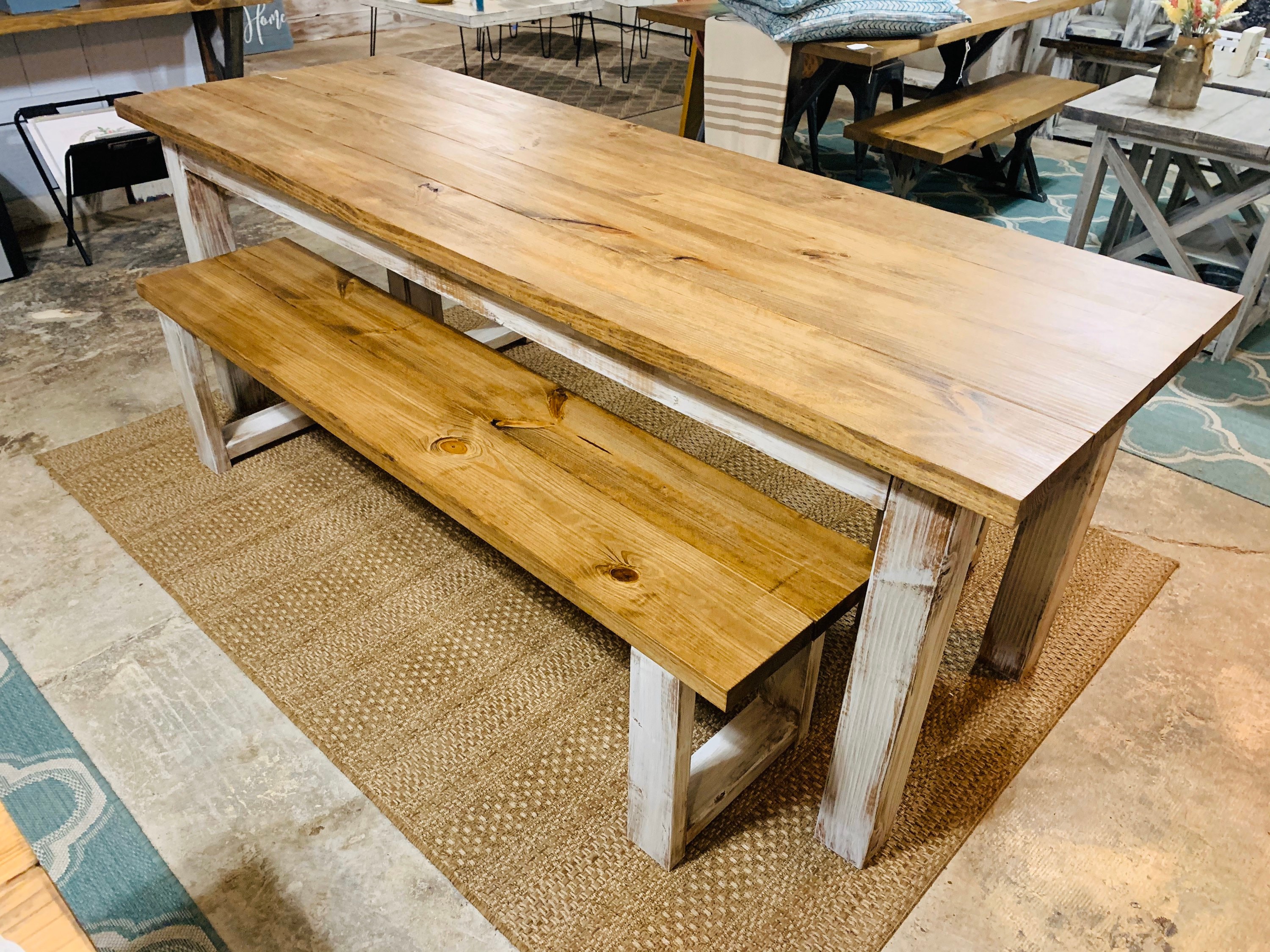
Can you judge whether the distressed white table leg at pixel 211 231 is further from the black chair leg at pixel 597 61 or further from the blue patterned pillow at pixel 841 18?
the black chair leg at pixel 597 61

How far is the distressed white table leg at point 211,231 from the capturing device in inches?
90.1

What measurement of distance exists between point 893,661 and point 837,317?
479mm

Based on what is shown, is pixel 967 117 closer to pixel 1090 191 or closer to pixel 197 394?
pixel 1090 191

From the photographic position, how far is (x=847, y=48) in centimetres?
311

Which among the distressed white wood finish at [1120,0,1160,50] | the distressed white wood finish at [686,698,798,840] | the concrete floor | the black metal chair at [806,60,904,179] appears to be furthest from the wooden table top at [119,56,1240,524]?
the distressed white wood finish at [1120,0,1160,50]

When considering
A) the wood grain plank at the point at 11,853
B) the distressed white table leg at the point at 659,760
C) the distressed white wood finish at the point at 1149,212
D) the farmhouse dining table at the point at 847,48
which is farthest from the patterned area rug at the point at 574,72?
the wood grain plank at the point at 11,853

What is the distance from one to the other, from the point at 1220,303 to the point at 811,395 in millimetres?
705

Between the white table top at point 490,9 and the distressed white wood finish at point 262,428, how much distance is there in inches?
92.3

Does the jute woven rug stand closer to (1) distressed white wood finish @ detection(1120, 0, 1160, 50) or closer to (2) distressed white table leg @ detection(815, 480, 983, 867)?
(2) distressed white table leg @ detection(815, 480, 983, 867)

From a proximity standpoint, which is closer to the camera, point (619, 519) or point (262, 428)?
point (619, 519)

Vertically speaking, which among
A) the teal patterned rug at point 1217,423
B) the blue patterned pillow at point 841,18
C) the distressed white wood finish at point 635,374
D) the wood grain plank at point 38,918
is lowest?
the teal patterned rug at point 1217,423

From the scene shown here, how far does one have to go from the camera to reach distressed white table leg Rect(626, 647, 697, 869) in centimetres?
128

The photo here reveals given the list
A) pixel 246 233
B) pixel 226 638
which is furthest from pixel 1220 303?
pixel 246 233

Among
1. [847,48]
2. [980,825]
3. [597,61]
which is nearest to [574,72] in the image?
[597,61]
